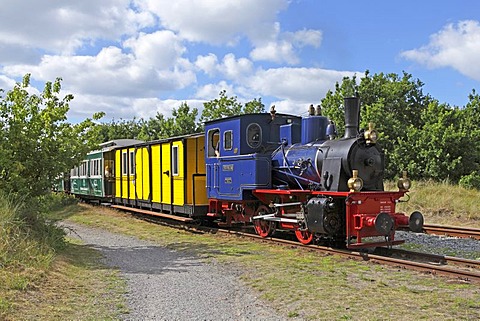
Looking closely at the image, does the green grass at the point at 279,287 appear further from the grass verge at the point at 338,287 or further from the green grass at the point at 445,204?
the green grass at the point at 445,204

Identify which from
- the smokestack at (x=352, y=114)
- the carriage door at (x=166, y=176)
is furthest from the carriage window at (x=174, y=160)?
the smokestack at (x=352, y=114)

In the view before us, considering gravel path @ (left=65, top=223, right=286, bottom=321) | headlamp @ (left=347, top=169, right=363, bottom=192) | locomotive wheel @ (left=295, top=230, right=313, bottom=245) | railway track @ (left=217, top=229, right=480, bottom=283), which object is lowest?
gravel path @ (left=65, top=223, right=286, bottom=321)

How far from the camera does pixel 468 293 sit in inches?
268

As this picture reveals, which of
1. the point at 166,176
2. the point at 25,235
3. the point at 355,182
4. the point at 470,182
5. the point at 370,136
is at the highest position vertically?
the point at 370,136

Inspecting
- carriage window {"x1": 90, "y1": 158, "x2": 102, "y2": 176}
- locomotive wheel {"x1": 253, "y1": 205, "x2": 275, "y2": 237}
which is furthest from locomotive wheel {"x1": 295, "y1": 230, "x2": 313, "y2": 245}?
carriage window {"x1": 90, "y1": 158, "x2": 102, "y2": 176}

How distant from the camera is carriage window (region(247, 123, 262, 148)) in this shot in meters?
12.6

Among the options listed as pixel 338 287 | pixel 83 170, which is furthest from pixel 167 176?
pixel 83 170

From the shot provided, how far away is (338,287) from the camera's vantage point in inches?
284

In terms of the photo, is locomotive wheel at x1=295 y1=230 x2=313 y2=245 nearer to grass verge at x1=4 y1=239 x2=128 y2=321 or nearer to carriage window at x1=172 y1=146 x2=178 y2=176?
grass verge at x1=4 y1=239 x2=128 y2=321

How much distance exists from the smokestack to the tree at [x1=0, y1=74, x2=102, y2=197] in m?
6.30

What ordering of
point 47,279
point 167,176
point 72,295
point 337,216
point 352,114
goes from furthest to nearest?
point 167,176
point 352,114
point 337,216
point 47,279
point 72,295

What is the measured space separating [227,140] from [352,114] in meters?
3.72

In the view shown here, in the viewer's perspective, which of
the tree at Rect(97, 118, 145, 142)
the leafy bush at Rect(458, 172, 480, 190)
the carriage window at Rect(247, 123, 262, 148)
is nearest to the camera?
the carriage window at Rect(247, 123, 262, 148)

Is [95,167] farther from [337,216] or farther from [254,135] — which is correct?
[337,216]
